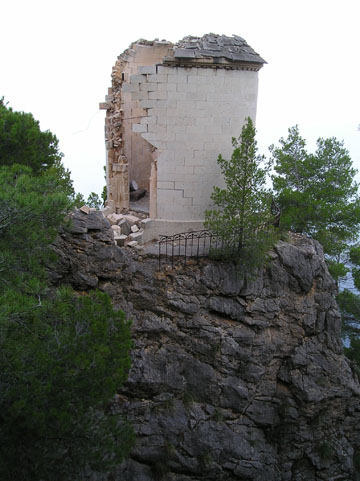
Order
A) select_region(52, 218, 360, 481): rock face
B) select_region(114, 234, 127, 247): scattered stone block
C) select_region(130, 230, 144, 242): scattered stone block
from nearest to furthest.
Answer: select_region(52, 218, 360, 481): rock face, select_region(114, 234, 127, 247): scattered stone block, select_region(130, 230, 144, 242): scattered stone block

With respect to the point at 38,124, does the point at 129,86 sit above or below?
above

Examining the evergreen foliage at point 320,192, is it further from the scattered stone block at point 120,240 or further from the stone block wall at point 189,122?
the scattered stone block at point 120,240

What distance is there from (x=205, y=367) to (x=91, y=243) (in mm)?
4106

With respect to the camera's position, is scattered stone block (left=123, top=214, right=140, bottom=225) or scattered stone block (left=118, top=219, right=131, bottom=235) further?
scattered stone block (left=123, top=214, right=140, bottom=225)

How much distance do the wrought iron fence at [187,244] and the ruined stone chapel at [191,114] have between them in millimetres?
302

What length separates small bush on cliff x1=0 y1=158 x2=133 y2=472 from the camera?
6320 millimetres

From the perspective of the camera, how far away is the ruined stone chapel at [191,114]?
441 inches

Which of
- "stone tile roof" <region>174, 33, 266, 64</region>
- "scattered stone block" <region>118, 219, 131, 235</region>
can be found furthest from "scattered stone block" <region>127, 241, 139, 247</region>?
"stone tile roof" <region>174, 33, 266, 64</region>

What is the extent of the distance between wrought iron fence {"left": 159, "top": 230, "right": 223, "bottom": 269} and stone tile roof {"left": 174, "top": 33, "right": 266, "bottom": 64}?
4.38 m

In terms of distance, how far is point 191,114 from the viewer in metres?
11.5

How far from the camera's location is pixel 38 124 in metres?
9.83

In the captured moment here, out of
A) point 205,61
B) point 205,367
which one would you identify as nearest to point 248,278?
point 205,367

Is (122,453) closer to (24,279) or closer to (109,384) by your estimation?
(109,384)

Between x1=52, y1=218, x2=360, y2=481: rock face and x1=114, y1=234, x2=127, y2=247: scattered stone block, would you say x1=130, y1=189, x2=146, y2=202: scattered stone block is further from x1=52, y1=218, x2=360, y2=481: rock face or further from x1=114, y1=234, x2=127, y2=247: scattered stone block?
x1=52, y1=218, x2=360, y2=481: rock face
